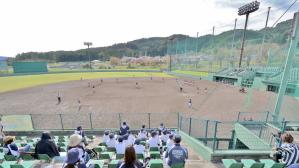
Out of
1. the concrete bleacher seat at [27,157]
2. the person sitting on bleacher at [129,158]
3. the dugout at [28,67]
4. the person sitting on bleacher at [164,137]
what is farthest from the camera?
the dugout at [28,67]

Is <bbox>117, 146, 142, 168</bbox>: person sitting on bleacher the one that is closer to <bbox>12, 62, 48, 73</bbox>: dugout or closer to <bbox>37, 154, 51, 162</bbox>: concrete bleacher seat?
<bbox>37, 154, 51, 162</bbox>: concrete bleacher seat

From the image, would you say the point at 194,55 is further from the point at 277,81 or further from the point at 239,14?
the point at 277,81

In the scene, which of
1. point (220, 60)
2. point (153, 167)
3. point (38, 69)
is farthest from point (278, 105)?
point (38, 69)

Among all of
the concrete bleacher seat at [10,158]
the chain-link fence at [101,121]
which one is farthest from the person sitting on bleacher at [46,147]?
the chain-link fence at [101,121]

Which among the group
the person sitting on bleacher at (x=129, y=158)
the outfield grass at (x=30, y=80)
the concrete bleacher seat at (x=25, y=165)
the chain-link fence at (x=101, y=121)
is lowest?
the outfield grass at (x=30, y=80)

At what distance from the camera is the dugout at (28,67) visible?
65312 millimetres

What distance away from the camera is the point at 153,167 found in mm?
5062

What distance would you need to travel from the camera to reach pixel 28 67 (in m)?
67.8

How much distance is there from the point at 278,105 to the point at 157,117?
34.5 ft

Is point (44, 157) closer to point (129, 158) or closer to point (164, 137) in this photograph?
point (129, 158)

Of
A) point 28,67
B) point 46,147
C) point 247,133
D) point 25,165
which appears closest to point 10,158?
point 25,165

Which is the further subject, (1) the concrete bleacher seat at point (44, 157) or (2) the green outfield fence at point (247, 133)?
(2) the green outfield fence at point (247, 133)

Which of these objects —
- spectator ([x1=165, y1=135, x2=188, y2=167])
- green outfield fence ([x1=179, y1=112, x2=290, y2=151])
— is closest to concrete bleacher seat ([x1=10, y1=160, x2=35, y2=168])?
spectator ([x1=165, y1=135, x2=188, y2=167])

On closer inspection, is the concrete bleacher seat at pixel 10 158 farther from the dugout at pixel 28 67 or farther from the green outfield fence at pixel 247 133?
the dugout at pixel 28 67
